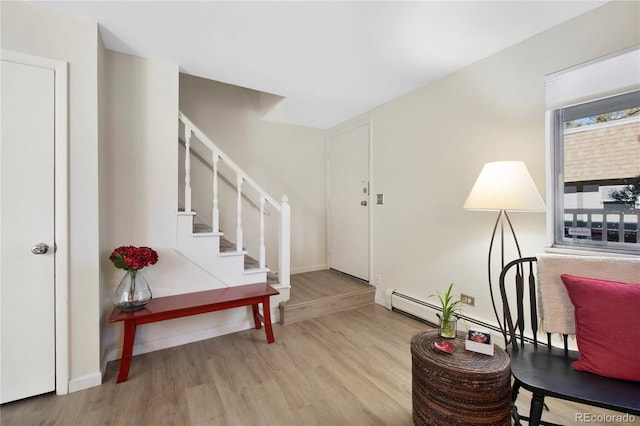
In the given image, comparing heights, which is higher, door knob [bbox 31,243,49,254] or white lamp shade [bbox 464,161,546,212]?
white lamp shade [bbox 464,161,546,212]

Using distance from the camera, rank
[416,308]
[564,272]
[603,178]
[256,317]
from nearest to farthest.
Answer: [564,272]
[603,178]
[256,317]
[416,308]

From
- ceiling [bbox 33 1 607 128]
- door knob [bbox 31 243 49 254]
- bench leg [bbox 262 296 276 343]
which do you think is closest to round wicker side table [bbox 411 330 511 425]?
bench leg [bbox 262 296 276 343]

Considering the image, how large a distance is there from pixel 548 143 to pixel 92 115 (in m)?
3.06

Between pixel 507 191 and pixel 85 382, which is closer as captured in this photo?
pixel 507 191

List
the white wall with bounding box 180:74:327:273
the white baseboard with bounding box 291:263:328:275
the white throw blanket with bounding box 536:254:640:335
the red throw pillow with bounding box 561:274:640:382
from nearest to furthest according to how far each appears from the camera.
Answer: the red throw pillow with bounding box 561:274:640:382, the white throw blanket with bounding box 536:254:640:335, the white wall with bounding box 180:74:327:273, the white baseboard with bounding box 291:263:328:275

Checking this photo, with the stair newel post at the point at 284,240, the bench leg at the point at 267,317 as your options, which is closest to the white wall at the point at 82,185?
the bench leg at the point at 267,317

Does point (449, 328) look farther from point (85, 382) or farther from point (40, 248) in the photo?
point (40, 248)

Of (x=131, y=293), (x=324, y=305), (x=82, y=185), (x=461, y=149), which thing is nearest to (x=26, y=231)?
(x=82, y=185)

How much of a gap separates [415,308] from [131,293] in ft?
8.10

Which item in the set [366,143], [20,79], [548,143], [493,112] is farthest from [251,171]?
[548,143]

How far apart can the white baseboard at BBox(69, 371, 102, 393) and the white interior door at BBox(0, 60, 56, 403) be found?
0.37 ft

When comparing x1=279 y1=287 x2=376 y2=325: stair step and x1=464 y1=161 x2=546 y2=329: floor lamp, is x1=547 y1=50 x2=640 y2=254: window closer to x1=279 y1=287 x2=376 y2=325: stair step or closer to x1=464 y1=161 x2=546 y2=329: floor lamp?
x1=464 y1=161 x2=546 y2=329: floor lamp

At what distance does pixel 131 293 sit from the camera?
76.6 inches

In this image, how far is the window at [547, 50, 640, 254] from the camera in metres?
1.63
